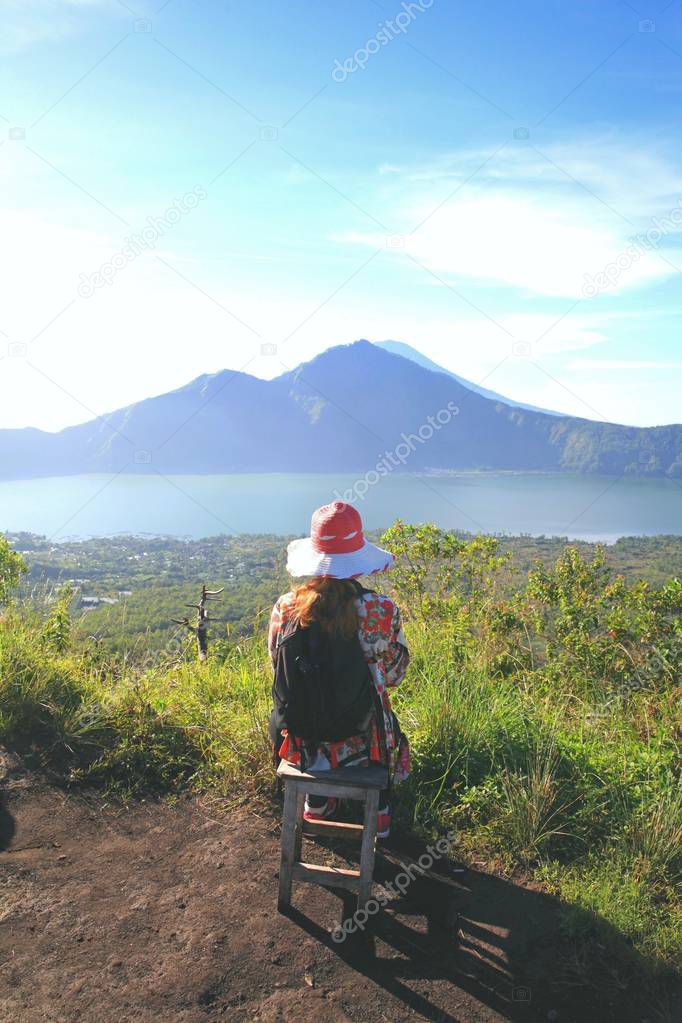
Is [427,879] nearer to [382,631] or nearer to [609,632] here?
[382,631]

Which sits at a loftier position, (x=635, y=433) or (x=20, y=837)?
(x=635, y=433)

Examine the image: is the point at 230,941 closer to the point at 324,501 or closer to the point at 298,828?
the point at 298,828

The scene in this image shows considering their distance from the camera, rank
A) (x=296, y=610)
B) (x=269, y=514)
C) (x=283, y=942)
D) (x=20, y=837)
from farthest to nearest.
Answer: (x=269, y=514) < (x=20, y=837) < (x=296, y=610) < (x=283, y=942)

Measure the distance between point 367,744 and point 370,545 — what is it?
0.85 m

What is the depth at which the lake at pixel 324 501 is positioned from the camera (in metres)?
80.0

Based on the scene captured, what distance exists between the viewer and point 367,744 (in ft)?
9.57

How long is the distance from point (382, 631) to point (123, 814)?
1769mm

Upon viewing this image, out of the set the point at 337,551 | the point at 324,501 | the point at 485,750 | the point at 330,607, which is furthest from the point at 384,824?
the point at 324,501

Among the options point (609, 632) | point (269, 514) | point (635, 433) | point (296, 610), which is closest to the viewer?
point (296, 610)

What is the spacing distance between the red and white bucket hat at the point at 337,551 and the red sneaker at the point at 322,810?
46.7 inches

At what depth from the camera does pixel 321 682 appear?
2.70 m

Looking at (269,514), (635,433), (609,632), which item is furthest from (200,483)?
(609,632)

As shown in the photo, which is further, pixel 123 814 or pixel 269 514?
pixel 269 514

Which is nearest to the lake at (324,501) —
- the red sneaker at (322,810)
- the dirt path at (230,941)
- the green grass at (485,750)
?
the green grass at (485,750)
